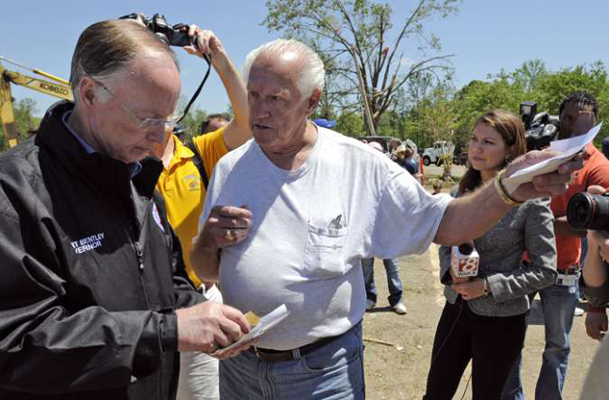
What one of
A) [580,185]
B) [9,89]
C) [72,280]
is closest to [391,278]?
[580,185]

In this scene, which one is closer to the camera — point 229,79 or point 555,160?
point 555,160

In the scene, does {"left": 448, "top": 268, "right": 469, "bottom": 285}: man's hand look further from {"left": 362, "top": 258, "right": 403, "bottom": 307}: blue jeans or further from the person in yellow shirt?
{"left": 362, "top": 258, "right": 403, "bottom": 307}: blue jeans

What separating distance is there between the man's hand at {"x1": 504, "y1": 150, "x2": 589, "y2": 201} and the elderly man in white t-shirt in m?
0.14

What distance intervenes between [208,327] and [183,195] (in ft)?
4.79

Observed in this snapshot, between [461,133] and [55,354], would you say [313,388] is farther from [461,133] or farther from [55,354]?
[461,133]

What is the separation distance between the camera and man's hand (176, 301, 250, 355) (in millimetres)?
1354

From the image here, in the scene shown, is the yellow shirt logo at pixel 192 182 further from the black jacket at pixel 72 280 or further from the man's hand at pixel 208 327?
the man's hand at pixel 208 327

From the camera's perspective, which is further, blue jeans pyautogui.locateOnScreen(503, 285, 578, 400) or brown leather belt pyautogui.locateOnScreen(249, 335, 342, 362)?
blue jeans pyautogui.locateOnScreen(503, 285, 578, 400)

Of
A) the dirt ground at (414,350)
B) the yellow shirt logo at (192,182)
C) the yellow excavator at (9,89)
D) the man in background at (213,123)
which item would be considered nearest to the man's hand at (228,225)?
the yellow shirt logo at (192,182)

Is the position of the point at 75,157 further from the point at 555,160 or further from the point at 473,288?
the point at 473,288

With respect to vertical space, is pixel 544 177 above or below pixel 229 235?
above

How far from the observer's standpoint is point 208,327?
4.55 feet

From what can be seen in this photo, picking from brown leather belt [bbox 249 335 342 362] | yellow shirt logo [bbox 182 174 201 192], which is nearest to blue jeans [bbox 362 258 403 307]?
yellow shirt logo [bbox 182 174 201 192]

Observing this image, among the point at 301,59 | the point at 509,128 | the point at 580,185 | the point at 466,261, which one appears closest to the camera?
the point at 301,59
